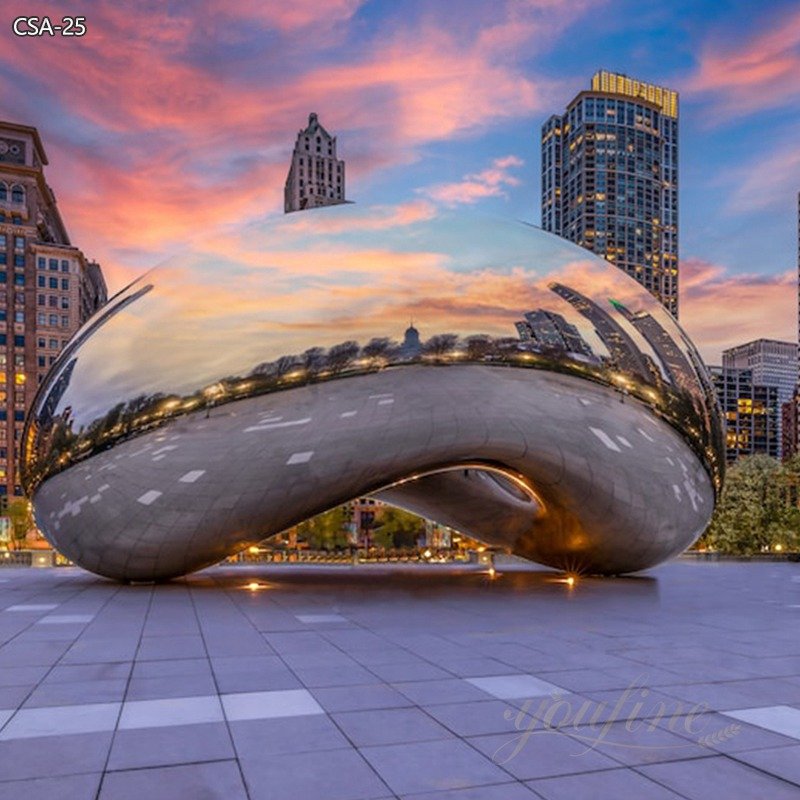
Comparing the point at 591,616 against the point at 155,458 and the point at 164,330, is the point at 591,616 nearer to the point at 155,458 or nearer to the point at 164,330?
the point at 155,458

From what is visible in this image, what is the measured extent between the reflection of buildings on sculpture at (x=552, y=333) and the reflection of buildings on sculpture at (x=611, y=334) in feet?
1.49

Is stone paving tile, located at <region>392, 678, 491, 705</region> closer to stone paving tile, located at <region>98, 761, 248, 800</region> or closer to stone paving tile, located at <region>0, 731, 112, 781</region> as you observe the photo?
stone paving tile, located at <region>98, 761, 248, 800</region>

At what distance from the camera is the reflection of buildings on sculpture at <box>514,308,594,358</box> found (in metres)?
13.3

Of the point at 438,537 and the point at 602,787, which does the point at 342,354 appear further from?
the point at 438,537

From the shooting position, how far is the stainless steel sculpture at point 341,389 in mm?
12281

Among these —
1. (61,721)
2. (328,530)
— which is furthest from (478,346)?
(328,530)

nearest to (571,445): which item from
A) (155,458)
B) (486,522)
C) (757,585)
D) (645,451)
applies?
(645,451)

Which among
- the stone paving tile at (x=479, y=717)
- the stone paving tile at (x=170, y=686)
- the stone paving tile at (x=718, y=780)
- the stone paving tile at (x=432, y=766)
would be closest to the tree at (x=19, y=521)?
the stone paving tile at (x=170, y=686)

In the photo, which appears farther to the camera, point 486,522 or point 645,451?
point 486,522

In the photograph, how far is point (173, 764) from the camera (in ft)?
15.4

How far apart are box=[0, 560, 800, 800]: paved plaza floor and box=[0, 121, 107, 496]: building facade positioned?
117m

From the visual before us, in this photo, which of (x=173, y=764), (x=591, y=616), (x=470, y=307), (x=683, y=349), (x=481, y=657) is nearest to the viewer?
(x=173, y=764)

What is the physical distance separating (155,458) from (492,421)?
5.32 meters

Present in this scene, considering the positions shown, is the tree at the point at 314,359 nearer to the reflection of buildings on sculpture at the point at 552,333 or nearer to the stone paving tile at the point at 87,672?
the reflection of buildings on sculpture at the point at 552,333
